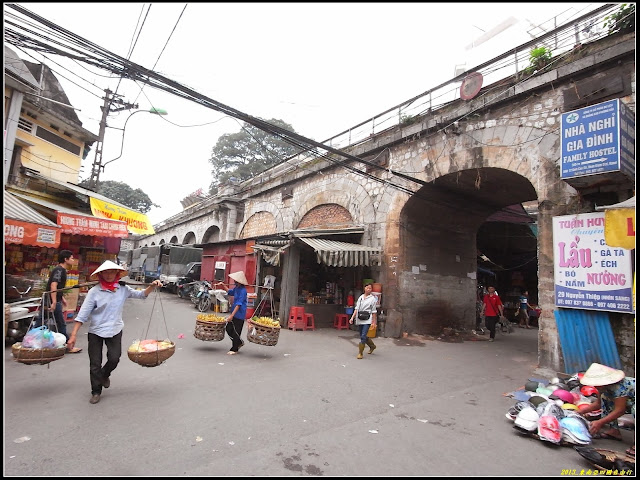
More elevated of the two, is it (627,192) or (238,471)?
(627,192)

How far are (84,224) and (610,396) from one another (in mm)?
11373

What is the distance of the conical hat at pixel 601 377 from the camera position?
355cm

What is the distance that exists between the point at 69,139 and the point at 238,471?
15.2 metres

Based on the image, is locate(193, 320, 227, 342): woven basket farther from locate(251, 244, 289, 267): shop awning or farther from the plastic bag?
locate(251, 244, 289, 267): shop awning

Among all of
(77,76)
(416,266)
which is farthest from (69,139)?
(416,266)

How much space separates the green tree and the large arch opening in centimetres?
4420

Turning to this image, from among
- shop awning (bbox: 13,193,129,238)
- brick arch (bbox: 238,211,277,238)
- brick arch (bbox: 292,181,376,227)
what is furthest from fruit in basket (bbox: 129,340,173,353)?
brick arch (bbox: 238,211,277,238)

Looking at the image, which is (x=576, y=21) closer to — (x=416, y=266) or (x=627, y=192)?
(x=627, y=192)

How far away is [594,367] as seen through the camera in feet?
12.7

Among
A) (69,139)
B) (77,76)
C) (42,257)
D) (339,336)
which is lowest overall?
(339,336)

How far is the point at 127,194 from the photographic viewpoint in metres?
46.0

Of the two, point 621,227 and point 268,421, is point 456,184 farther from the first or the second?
point 268,421

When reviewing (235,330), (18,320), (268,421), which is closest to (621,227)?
(268,421)

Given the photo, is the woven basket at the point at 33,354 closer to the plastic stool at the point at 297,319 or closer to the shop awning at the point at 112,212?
the plastic stool at the point at 297,319
